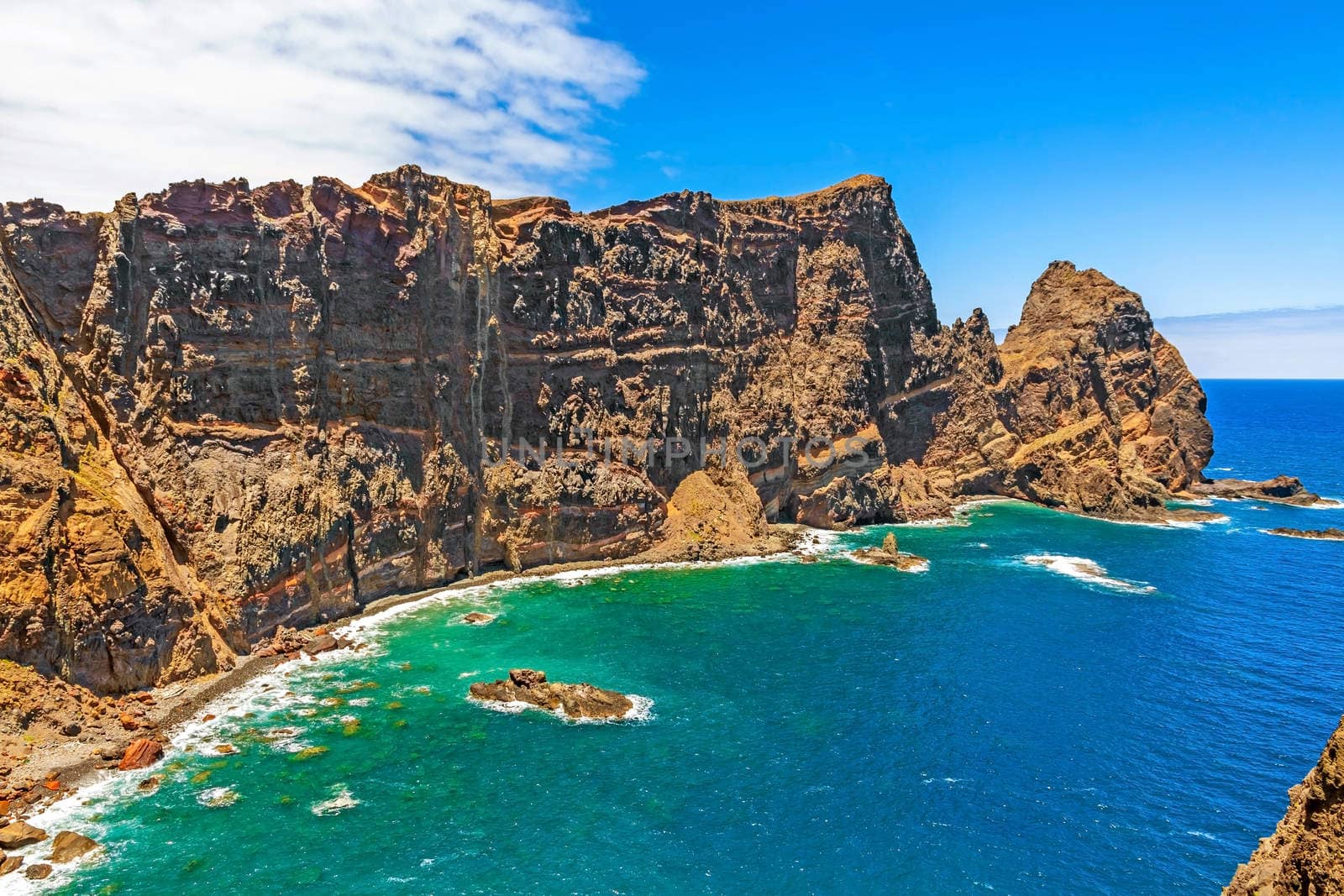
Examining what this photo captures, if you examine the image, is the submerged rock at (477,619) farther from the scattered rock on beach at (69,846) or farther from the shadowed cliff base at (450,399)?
the scattered rock on beach at (69,846)

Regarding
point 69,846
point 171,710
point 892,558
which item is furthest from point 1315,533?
point 69,846

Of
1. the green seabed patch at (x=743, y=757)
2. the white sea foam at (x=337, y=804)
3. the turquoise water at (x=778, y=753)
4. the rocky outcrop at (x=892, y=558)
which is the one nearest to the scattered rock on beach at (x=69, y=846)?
the green seabed patch at (x=743, y=757)

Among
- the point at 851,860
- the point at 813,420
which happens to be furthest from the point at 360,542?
the point at 813,420

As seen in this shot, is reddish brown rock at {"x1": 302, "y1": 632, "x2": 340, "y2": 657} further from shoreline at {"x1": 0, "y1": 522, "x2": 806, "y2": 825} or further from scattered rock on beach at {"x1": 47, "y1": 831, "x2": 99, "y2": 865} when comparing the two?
scattered rock on beach at {"x1": 47, "y1": 831, "x2": 99, "y2": 865}

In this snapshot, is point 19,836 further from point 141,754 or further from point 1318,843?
point 1318,843

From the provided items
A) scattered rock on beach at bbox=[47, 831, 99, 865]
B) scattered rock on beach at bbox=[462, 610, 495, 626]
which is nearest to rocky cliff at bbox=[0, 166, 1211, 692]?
scattered rock on beach at bbox=[462, 610, 495, 626]
